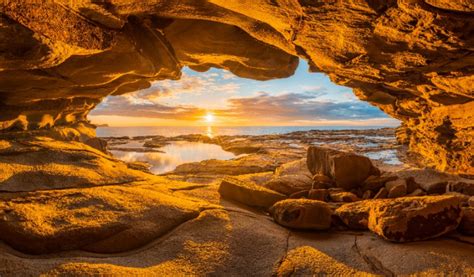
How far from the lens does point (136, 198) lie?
4676mm

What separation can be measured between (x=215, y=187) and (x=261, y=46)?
213 inches

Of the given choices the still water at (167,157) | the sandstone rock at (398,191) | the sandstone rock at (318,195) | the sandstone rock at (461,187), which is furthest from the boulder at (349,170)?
the still water at (167,157)

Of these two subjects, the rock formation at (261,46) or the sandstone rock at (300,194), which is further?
the sandstone rock at (300,194)

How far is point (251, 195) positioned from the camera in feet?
18.6

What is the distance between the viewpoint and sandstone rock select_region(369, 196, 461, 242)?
3740mm

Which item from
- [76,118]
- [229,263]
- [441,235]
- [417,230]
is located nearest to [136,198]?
[229,263]

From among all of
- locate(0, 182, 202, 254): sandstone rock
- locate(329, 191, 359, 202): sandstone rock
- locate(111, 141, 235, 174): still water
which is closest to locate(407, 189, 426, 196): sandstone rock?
locate(329, 191, 359, 202): sandstone rock

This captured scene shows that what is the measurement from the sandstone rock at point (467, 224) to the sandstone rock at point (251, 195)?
9.76 ft

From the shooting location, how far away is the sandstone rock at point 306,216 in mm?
4461

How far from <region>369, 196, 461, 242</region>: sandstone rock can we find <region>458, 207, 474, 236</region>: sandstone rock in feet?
0.40

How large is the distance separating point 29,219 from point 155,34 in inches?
233

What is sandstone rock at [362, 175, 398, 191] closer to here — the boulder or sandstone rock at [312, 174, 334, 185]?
the boulder

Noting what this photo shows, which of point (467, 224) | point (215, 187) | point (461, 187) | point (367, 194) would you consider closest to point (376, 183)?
point (367, 194)

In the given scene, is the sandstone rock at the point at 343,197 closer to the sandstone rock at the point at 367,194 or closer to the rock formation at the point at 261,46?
the sandstone rock at the point at 367,194
